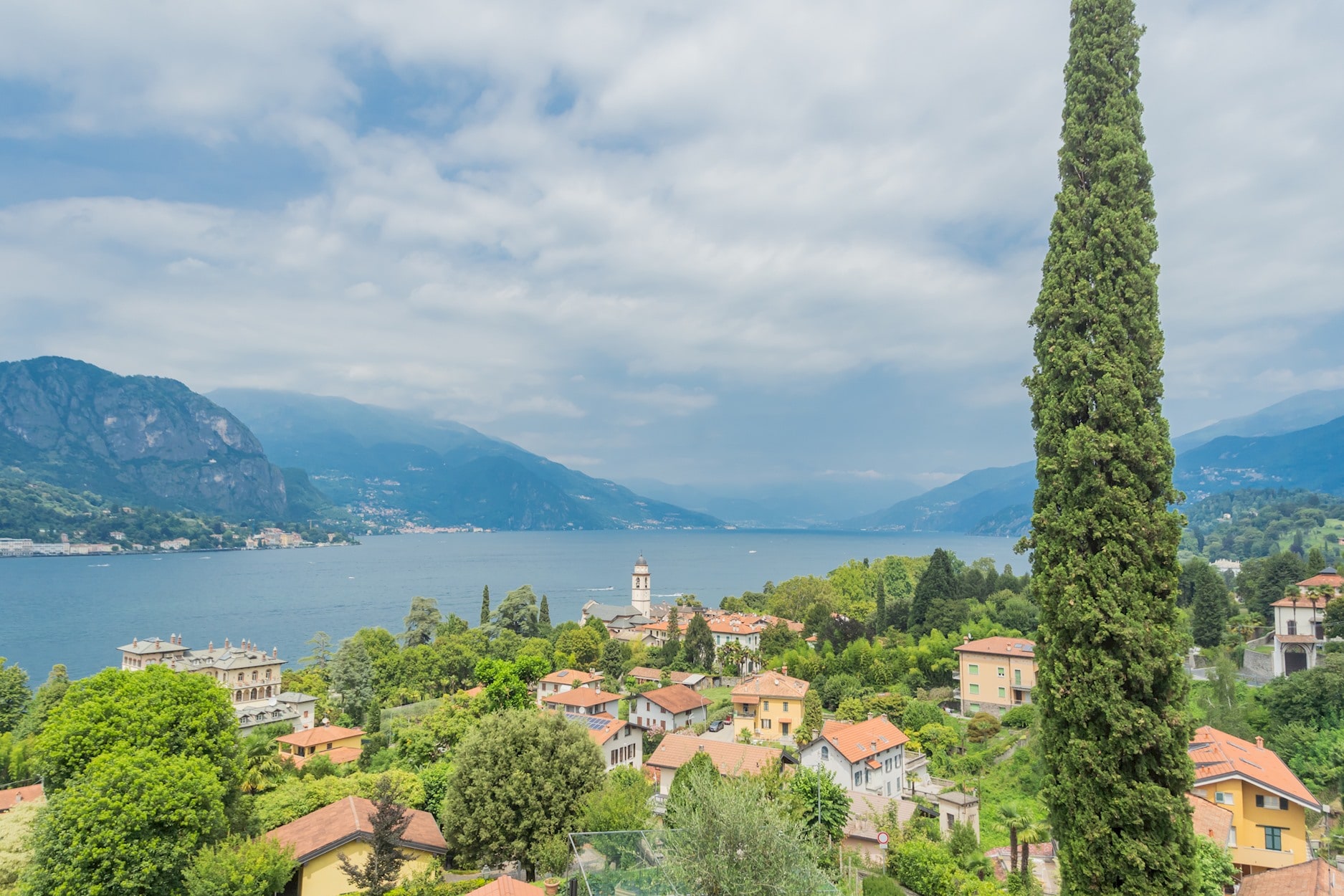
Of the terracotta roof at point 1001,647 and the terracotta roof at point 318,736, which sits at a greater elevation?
the terracotta roof at point 1001,647

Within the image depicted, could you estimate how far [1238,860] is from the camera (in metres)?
21.0

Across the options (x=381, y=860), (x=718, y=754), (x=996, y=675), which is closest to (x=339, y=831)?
(x=381, y=860)

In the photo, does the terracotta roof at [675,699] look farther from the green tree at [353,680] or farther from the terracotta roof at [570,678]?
the green tree at [353,680]

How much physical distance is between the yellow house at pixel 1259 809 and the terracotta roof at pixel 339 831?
2279cm

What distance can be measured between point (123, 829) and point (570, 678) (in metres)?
35.5

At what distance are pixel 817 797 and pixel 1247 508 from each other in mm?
189773

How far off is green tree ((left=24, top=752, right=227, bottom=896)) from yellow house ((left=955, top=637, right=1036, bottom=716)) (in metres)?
36.7

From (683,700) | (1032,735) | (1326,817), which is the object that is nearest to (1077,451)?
(1326,817)

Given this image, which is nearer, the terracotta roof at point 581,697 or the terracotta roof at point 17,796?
the terracotta roof at point 17,796

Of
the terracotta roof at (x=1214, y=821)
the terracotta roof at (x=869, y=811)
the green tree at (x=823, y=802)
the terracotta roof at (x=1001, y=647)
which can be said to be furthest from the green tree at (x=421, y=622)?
the terracotta roof at (x=1214, y=821)

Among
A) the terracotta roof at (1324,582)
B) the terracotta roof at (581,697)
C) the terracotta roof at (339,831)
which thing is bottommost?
the terracotta roof at (581,697)

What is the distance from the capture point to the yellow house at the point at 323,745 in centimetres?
3509

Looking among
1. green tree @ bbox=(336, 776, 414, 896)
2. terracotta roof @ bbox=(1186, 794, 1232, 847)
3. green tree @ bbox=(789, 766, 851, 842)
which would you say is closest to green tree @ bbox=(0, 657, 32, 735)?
green tree @ bbox=(336, 776, 414, 896)

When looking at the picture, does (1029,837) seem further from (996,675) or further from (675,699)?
(675,699)
